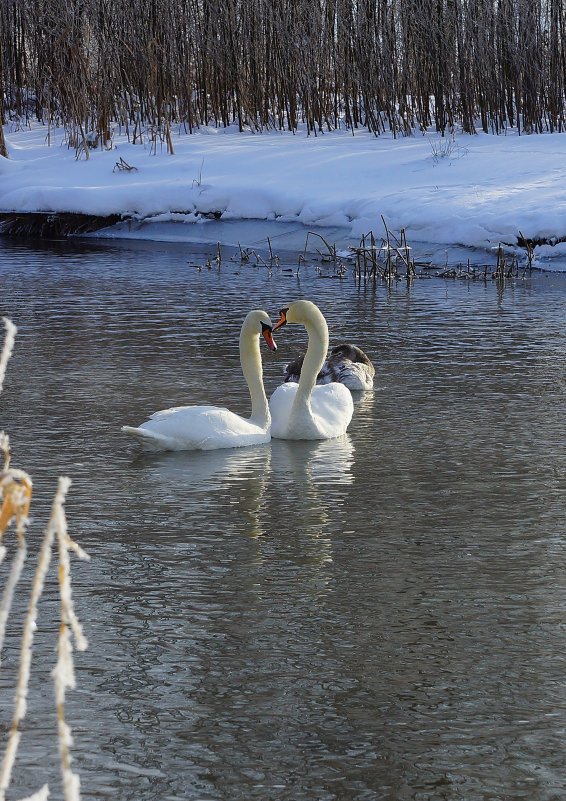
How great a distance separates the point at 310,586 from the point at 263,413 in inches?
108

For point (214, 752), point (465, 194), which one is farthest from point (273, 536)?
point (465, 194)

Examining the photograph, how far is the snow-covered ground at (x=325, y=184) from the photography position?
17.1m

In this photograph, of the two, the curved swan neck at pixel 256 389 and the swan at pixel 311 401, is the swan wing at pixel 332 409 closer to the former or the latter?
the swan at pixel 311 401

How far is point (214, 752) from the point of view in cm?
386

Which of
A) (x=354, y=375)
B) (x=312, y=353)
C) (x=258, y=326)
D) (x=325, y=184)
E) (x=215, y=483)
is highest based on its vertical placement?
(x=325, y=184)

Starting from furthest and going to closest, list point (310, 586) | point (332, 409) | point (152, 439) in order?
point (332, 409), point (152, 439), point (310, 586)

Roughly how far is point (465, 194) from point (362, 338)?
708cm

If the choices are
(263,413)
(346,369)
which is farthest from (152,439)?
(346,369)

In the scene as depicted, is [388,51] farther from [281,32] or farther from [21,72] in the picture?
[21,72]

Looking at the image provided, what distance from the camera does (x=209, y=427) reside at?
7586 mm

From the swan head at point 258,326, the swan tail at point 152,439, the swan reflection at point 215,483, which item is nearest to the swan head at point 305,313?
the swan head at point 258,326

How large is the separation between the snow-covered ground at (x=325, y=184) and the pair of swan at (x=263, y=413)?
8.38m

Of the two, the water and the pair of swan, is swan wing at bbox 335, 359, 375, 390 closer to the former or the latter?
the water

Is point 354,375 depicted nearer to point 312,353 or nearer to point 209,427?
point 312,353
